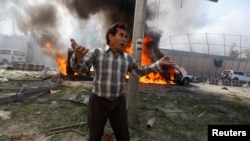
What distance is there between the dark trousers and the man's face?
0.69 m

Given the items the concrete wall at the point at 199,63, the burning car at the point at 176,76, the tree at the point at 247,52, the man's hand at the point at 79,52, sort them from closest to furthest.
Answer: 1. the man's hand at the point at 79,52
2. the burning car at the point at 176,76
3. the concrete wall at the point at 199,63
4. the tree at the point at 247,52

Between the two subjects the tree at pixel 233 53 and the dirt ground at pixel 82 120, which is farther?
the tree at pixel 233 53

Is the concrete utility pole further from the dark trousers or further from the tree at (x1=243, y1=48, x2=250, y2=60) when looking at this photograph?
the tree at (x1=243, y1=48, x2=250, y2=60)

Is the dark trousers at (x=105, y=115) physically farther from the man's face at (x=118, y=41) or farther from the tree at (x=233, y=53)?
the tree at (x=233, y=53)

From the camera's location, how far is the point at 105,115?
128 inches

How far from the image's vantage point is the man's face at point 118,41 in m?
3.23

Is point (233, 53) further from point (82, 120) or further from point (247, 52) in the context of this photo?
point (82, 120)

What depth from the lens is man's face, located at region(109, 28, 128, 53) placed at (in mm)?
3229

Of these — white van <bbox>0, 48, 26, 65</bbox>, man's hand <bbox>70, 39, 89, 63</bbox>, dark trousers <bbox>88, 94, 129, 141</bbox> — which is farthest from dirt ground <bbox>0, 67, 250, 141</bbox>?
white van <bbox>0, 48, 26, 65</bbox>

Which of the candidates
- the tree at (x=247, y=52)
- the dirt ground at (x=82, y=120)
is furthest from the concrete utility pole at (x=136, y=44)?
the tree at (x=247, y=52)

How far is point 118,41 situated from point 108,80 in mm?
551

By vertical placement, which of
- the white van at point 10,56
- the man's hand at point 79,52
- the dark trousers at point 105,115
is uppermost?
the white van at point 10,56

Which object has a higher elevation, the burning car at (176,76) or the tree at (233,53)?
the tree at (233,53)

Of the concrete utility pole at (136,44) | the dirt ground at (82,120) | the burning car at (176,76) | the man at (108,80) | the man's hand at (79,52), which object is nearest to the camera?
Result: the man's hand at (79,52)
